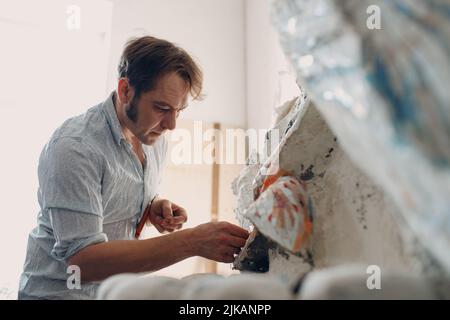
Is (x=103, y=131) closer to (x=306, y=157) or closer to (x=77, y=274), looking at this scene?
(x=77, y=274)

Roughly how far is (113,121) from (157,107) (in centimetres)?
12

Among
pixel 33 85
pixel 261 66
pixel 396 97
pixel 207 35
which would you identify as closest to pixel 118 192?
pixel 396 97

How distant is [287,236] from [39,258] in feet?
2.16

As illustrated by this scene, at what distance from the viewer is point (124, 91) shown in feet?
3.44

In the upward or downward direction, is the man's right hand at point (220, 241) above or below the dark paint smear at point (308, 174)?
below

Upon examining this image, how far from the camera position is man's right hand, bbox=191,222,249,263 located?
752 mm

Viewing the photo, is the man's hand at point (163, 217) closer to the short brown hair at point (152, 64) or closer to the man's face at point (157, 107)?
the man's face at point (157, 107)

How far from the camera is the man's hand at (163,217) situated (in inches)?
40.9

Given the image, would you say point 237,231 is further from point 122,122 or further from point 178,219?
point 122,122

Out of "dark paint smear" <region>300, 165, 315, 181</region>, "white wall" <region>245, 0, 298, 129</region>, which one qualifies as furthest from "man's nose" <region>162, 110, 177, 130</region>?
"white wall" <region>245, 0, 298, 129</region>

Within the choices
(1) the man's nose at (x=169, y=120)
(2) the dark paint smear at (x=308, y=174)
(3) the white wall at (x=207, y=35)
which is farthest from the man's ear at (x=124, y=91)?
(3) the white wall at (x=207, y=35)

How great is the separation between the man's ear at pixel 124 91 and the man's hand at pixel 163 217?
281 mm

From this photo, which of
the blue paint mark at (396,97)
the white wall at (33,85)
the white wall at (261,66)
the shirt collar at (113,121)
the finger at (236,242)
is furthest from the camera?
the white wall at (261,66)

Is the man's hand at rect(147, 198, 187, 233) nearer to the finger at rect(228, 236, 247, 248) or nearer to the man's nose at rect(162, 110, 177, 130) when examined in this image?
the man's nose at rect(162, 110, 177, 130)
